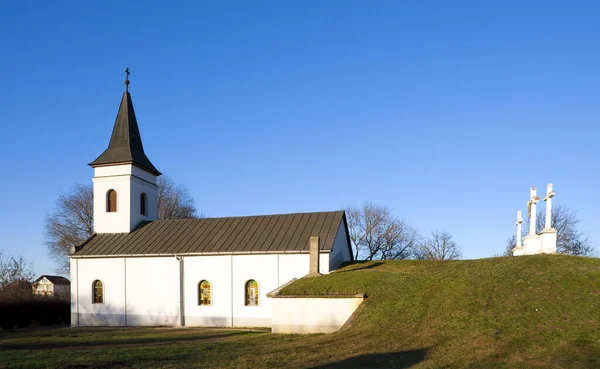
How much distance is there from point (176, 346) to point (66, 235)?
3561 cm

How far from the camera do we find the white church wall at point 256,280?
84.2ft

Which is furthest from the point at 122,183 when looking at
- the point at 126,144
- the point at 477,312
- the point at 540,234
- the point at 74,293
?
the point at 540,234

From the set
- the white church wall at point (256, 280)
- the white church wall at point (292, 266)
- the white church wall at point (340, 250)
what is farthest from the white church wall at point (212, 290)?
the white church wall at point (340, 250)

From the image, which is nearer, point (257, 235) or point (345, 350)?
point (345, 350)

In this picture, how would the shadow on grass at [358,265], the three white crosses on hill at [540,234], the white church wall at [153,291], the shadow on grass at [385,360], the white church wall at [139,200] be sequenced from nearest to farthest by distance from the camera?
the shadow on grass at [385,360]
the three white crosses on hill at [540,234]
the shadow on grass at [358,265]
the white church wall at [153,291]
the white church wall at [139,200]

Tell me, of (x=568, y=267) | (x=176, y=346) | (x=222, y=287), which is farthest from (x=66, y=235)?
(x=568, y=267)

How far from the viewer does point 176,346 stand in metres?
16.8

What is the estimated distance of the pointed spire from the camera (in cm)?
3216

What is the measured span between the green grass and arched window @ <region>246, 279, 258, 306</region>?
12.5ft

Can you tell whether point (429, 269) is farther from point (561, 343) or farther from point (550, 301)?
point (561, 343)

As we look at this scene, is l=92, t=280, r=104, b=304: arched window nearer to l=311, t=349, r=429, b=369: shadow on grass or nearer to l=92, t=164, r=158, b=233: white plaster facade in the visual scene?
l=92, t=164, r=158, b=233: white plaster facade

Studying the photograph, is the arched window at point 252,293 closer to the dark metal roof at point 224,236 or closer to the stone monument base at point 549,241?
the dark metal roof at point 224,236

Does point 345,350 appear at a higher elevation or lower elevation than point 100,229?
lower

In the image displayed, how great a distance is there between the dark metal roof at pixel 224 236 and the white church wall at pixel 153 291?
77 cm
